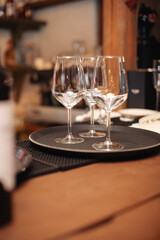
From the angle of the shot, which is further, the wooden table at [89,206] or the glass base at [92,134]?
the glass base at [92,134]

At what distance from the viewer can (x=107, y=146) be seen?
72cm

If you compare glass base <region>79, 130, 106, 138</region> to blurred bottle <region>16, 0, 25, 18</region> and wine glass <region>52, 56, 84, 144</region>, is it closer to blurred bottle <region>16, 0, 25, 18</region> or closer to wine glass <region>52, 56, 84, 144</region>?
wine glass <region>52, 56, 84, 144</region>

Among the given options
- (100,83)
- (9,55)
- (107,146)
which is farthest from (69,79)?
(9,55)

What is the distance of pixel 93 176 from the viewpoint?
0.57m

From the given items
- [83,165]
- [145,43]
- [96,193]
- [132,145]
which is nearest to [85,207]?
[96,193]

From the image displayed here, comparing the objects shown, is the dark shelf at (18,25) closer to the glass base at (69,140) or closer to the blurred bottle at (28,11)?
the blurred bottle at (28,11)

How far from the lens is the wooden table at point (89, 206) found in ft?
1.26

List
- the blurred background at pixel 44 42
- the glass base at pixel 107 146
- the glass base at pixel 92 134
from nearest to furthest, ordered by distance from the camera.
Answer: the glass base at pixel 107 146 < the glass base at pixel 92 134 < the blurred background at pixel 44 42

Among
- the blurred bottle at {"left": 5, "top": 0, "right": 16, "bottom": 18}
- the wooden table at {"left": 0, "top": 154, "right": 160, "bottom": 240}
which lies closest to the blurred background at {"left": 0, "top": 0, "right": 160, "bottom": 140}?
the blurred bottle at {"left": 5, "top": 0, "right": 16, "bottom": 18}

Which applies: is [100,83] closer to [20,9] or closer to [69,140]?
[69,140]

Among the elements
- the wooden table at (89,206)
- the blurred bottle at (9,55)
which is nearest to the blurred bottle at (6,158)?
the wooden table at (89,206)

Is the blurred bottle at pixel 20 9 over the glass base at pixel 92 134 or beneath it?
over

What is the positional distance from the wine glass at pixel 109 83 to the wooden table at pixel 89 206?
16 centimetres

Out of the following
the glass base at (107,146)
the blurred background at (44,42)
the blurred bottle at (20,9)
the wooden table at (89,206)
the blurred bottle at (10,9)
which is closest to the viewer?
the wooden table at (89,206)
